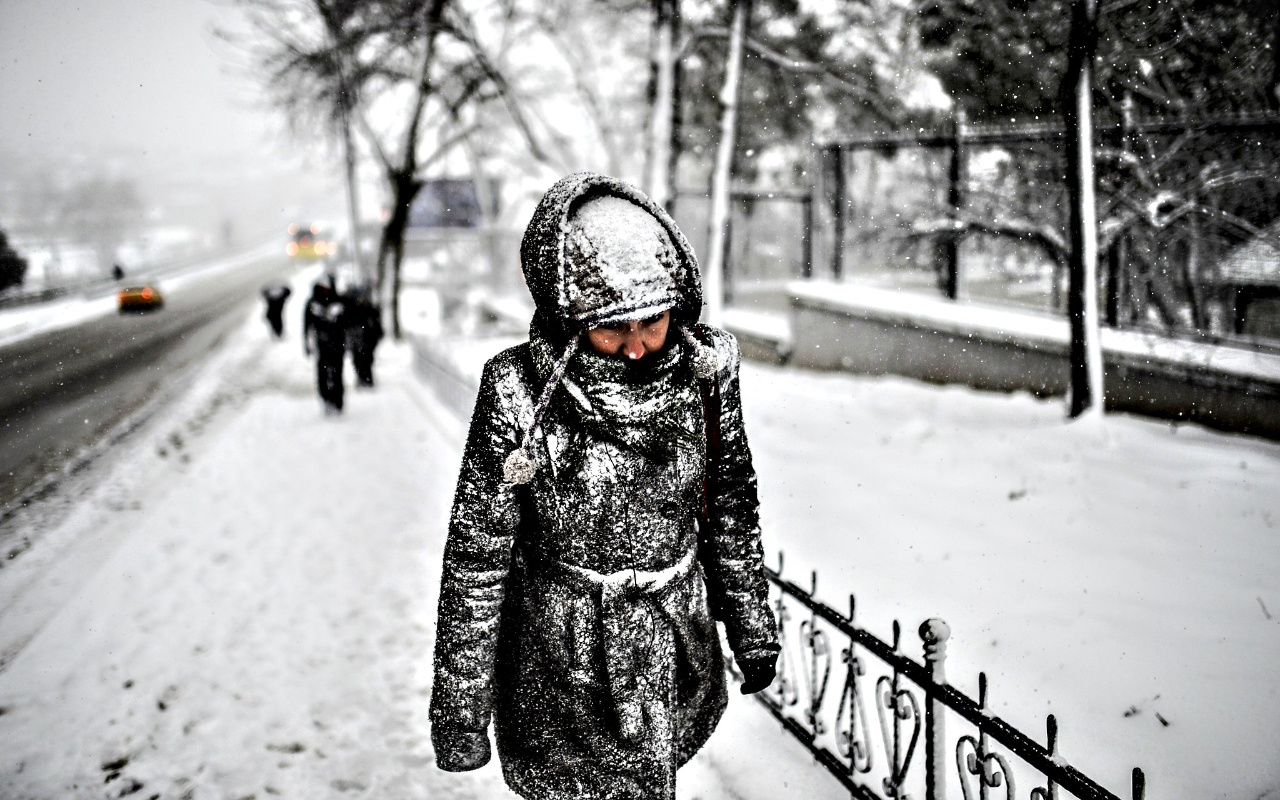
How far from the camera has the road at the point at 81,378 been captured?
5.22m

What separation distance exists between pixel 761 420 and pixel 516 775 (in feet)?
23.2

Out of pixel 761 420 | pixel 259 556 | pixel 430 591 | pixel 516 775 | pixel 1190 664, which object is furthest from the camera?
pixel 761 420

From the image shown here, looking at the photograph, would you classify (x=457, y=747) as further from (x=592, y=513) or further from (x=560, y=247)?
(x=560, y=247)

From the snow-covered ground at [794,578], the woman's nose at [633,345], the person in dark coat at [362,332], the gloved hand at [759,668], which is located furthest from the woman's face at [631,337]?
the person in dark coat at [362,332]

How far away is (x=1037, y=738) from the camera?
3.18 m

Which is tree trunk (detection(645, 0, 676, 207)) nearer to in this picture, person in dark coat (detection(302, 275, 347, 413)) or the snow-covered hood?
person in dark coat (detection(302, 275, 347, 413))

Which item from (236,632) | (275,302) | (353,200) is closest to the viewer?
(236,632)

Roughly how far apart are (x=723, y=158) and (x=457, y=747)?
8845 mm

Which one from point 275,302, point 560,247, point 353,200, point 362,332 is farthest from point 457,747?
point 353,200

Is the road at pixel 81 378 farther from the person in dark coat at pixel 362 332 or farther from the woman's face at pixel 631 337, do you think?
the woman's face at pixel 631 337

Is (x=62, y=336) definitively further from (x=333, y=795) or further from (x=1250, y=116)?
(x=1250, y=116)

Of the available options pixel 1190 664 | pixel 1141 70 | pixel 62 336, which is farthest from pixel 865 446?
pixel 62 336

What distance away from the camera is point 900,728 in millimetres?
Answer: 2734

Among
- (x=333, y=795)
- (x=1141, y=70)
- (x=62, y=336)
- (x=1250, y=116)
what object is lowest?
(x=333, y=795)
